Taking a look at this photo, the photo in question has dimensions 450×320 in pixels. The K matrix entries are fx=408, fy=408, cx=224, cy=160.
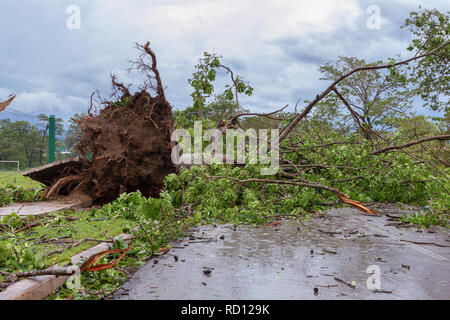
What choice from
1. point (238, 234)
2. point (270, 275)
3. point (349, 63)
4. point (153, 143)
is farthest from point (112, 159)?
point (349, 63)

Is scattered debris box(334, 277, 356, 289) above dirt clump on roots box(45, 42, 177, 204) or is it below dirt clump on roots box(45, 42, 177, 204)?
below

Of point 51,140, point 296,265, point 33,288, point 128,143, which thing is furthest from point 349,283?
point 51,140

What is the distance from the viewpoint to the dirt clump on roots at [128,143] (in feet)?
27.3

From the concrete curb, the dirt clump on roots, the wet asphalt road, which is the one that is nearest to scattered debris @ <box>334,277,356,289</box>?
the wet asphalt road

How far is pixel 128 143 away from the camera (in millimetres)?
8297

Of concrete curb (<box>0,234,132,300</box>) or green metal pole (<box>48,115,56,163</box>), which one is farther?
green metal pole (<box>48,115,56,163</box>)

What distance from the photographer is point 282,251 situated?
172 inches

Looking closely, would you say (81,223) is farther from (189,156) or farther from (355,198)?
(355,198)

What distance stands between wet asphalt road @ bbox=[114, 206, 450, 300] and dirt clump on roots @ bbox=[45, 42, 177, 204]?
2.95 m

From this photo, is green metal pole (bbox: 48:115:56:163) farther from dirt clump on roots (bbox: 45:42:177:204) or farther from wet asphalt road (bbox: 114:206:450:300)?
wet asphalt road (bbox: 114:206:450:300)

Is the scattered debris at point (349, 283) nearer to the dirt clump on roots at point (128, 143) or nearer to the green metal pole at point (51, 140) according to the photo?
the dirt clump on roots at point (128, 143)

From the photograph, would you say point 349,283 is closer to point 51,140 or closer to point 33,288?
point 33,288

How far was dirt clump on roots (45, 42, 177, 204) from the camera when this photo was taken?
27.3 feet

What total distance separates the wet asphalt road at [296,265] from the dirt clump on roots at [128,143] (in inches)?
116
